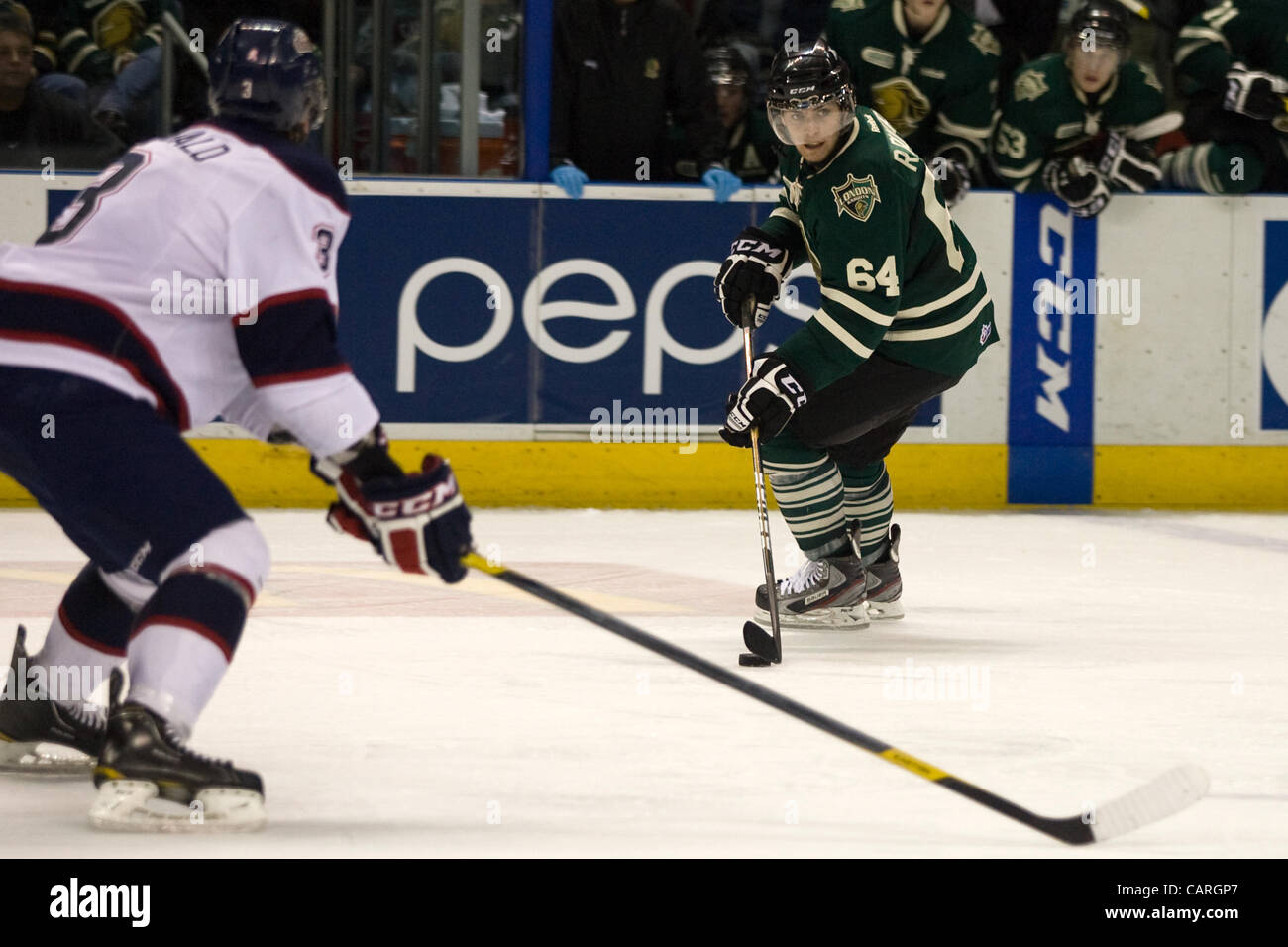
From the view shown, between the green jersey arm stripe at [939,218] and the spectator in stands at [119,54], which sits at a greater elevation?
the spectator in stands at [119,54]

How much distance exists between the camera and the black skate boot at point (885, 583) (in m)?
4.55

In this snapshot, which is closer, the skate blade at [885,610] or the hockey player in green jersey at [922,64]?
the skate blade at [885,610]

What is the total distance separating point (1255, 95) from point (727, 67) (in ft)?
6.00

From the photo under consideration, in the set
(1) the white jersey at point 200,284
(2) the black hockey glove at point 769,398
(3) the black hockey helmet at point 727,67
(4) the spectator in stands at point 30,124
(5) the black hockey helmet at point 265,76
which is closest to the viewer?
(1) the white jersey at point 200,284

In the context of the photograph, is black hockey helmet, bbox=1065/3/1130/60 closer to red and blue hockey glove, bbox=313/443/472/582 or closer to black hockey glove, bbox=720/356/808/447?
black hockey glove, bbox=720/356/808/447

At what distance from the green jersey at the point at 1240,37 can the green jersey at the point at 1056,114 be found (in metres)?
0.23

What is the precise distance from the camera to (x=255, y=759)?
10.0ft

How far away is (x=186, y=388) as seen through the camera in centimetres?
265

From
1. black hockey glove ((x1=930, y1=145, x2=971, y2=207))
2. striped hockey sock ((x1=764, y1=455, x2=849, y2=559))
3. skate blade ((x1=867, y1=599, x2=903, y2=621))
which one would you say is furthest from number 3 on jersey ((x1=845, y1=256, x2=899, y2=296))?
black hockey glove ((x1=930, y1=145, x2=971, y2=207))

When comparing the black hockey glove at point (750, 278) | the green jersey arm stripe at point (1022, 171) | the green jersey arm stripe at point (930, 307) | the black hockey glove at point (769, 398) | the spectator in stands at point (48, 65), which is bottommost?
the black hockey glove at point (769, 398)

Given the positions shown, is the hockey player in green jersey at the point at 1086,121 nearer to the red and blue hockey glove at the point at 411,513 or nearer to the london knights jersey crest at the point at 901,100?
the london knights jersey crest at the point at 901,100

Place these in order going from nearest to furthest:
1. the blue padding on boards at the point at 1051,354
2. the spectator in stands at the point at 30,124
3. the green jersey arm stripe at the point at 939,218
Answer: the green jersey arm stripe at the point at 939,218 → the spectator in stands at the point at 30,124 → the blue padding on boards at the point at 1051,354

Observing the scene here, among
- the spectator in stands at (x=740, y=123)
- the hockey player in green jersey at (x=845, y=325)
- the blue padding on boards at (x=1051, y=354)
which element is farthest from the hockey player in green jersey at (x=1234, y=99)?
the hockey player in green jersey at (x=845, y=325)

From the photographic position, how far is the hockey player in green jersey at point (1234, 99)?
6.54 meters
